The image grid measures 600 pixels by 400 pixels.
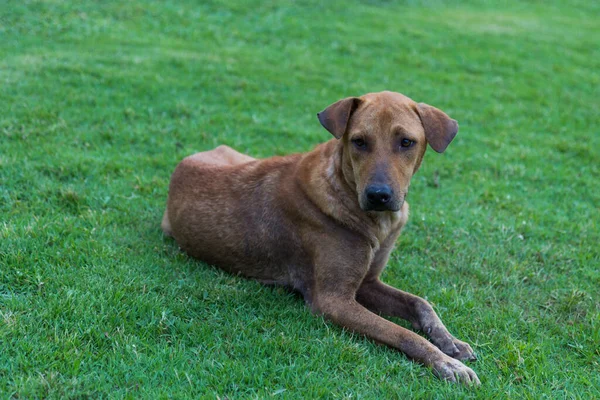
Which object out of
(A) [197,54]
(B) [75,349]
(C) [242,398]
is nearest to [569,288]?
(C) [242,398]

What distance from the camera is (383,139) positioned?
4742 mm

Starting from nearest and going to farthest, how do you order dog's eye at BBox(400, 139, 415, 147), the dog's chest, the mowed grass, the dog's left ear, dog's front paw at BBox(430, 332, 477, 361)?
the mowed grass
dog's front paw at BBox(430, 332, 477, 361)
dog's eye at BBox(400, 139, 415, 147)
the dog's left ear
the dog's chest

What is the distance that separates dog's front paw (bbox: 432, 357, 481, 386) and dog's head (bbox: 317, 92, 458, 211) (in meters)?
1.17

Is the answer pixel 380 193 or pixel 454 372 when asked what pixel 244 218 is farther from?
pixel 454 372

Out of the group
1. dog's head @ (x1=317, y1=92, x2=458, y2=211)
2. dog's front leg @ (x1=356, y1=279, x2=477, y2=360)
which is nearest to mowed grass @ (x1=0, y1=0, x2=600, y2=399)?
dog's front leg @ (x1=356, y1=279, x2=477, y2=360)

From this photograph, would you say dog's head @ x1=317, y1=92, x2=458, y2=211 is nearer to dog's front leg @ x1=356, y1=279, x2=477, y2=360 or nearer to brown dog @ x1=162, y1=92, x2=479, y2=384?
brown dog @ x1=162, y1=92, x2=479, y2=384

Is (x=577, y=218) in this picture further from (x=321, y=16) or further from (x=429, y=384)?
(x=321, y=16)

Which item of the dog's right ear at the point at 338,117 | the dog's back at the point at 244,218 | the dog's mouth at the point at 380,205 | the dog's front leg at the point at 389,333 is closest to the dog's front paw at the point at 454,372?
the dog's front leg at the point at 389,333

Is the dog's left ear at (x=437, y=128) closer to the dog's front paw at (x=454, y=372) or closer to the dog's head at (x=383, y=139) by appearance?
the dog's head at (x=383, y=139)

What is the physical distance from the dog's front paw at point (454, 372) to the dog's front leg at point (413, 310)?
25 centimetres

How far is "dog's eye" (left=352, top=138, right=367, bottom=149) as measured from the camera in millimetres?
4789

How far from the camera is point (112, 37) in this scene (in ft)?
40.8

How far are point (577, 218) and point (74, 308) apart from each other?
569cm

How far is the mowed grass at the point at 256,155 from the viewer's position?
4.10m
